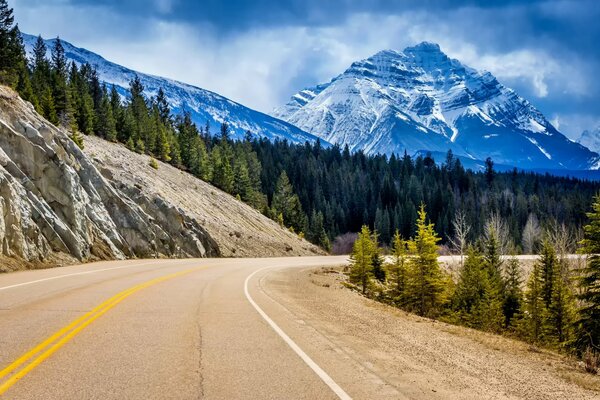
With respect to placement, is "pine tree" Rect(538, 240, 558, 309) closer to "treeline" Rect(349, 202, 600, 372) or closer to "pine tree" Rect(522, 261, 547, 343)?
"treeline" Rect(349, 202, 600, 372)

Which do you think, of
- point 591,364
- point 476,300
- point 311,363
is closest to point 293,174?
point 476,300

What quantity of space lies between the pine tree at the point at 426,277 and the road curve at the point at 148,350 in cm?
1622

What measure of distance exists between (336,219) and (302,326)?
12673 cm

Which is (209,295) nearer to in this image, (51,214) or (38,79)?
(51,214)

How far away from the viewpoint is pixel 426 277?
27.2 meters

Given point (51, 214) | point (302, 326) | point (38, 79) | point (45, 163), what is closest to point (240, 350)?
point (302, 326)

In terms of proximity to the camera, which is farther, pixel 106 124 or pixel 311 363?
pixel 106 124

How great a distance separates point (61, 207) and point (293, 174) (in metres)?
127

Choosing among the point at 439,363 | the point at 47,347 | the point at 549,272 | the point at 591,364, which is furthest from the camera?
the point at 549,272

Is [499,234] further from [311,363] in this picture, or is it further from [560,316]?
[311,363]

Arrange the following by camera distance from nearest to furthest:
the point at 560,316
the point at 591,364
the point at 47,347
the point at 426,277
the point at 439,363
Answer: the point at 47,347, the point at 439,363, the point at 591,364, the point at 560,316, the point at 426,277

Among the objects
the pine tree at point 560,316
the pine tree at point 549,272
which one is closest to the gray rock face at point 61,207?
the pine tree at point 560,316

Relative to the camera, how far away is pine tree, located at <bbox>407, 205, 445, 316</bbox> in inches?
1066

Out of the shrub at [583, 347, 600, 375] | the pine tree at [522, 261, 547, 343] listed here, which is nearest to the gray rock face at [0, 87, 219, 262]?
the shrub at [583, 347, 600, 375]
